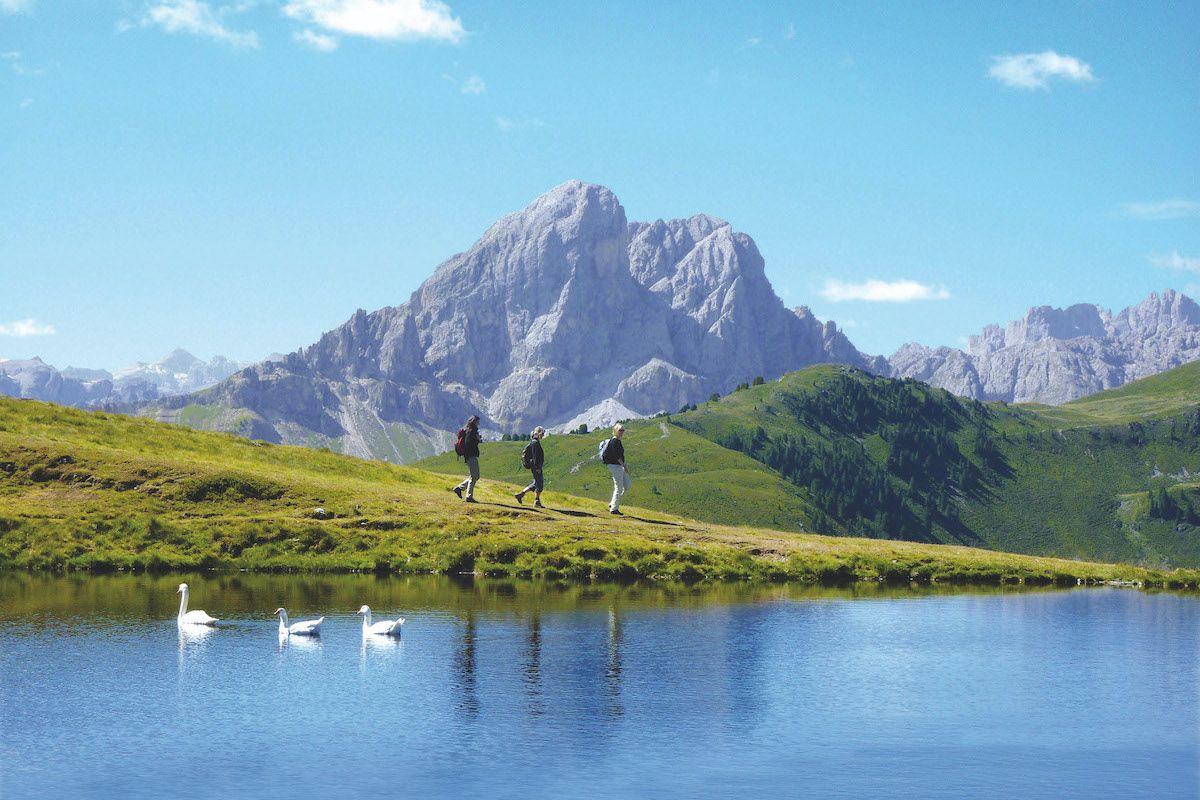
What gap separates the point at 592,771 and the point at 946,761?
758 centimetres

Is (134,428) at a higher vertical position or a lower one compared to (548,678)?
higher

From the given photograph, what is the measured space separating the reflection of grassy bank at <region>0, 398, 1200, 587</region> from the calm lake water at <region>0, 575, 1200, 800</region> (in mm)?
9676

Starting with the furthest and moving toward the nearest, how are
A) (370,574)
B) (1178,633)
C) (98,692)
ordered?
(370,574) < (1178,633) < (98,692)

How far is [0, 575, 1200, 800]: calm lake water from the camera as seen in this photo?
2272cm

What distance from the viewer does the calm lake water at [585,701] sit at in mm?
22719

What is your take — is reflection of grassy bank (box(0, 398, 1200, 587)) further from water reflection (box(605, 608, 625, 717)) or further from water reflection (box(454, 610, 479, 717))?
water reflection (box(454, 610, 479, 717))

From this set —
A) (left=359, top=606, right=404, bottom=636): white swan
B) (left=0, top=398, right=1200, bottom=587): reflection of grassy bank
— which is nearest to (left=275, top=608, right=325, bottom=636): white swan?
(left=359, top=606, right=404, bottom=636): white swan

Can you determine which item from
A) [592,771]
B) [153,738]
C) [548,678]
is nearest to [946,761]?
[592,771]

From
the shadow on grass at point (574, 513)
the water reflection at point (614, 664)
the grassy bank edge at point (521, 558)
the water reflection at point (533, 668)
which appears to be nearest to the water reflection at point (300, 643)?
→ the water reflection at point (533, 668)

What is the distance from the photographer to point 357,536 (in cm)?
5900

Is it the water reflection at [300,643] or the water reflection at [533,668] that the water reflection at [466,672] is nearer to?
the water reflection at [533,668]

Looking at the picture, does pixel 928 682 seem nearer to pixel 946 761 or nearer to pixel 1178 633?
pixel 946 761

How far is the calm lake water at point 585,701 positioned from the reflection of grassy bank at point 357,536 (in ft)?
31.7

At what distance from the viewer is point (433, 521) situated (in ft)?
199
